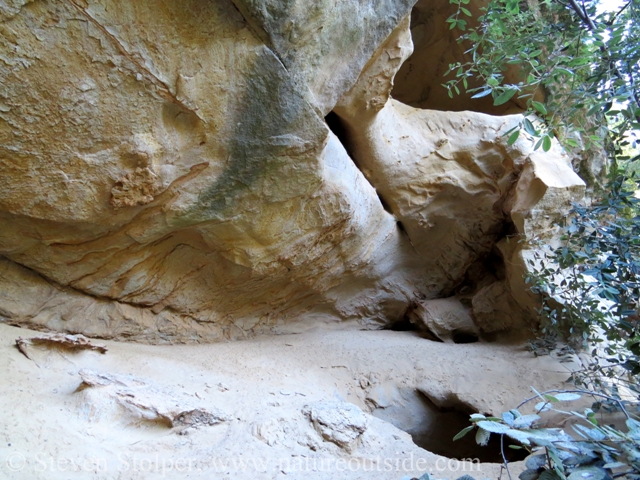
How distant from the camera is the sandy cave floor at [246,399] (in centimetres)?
204

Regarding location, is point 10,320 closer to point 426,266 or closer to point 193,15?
point 193,15

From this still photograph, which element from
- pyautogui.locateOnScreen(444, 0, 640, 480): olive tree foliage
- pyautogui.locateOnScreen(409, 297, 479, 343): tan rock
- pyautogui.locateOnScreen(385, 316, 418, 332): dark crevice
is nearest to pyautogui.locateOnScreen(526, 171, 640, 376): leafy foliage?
pyautogui.locateOnScreen(444, 0, 640, 480): olive tree foliage

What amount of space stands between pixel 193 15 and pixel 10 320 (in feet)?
6.88

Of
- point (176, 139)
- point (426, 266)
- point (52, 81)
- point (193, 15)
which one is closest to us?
point (52, 81)

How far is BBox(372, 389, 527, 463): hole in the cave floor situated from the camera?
12.0 feet

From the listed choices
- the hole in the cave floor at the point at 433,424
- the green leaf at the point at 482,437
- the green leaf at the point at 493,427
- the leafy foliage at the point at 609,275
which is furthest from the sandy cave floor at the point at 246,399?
the green leaf at the point at 493,427

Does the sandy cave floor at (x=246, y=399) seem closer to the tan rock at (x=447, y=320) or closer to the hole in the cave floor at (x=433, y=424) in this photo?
the hole in the cave floor at (x=433, y=424)

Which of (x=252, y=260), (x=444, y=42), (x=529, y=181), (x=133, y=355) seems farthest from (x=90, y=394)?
(x=444, y=42)

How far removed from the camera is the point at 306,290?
162 inches

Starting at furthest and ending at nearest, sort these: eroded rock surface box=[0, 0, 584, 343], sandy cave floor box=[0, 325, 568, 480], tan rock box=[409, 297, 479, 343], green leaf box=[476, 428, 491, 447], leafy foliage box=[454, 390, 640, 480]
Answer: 1. tan rock box=[409, 297, 479, 343]
2. eroded rock surface box=[0, 0, 584, 343]
3. sandy cave floor box=[0, 325, 568, 480]
4. green leaf box=[476, 428, 491, 447]
5. leafy foliage box=[454, 390, 640, 480]

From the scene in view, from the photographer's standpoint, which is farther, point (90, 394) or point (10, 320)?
point (10, 320)

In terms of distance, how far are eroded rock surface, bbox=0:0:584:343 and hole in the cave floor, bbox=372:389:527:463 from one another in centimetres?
115

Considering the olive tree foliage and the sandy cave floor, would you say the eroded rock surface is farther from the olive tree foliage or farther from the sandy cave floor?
the olive tree foliage

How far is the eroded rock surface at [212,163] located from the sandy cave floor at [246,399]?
379 mm
